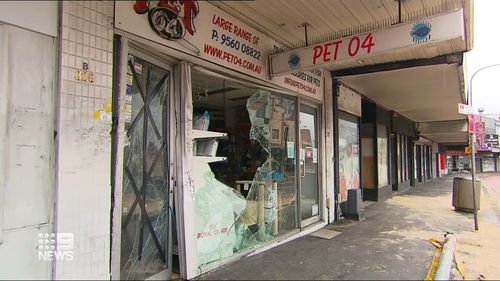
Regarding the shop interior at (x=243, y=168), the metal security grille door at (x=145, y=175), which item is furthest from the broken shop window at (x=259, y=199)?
the metal security grille door at (x=145, y=175)

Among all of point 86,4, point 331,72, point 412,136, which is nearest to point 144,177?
point 86,4

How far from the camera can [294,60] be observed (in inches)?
183

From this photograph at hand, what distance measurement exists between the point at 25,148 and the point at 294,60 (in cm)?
366

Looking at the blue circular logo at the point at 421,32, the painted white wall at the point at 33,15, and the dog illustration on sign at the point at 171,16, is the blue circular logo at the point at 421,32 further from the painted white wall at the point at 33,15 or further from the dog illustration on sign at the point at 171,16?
the painted white wall at the point at 33,15

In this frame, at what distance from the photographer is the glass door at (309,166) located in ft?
19.8

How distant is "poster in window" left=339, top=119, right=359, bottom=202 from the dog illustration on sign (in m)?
5.34

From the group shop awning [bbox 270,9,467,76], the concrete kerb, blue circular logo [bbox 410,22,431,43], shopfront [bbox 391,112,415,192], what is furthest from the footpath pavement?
shopfront [bbox 391,112,415,192]

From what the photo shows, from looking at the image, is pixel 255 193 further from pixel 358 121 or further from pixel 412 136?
pixel 412 136

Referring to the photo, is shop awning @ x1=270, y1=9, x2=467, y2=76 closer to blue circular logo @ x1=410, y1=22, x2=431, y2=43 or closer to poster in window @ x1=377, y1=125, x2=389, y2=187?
blue circular logo @ x1=410, y1=22, x2=431, y2=43

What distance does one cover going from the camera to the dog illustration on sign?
10.2 ft

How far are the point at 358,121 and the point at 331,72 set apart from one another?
274cm

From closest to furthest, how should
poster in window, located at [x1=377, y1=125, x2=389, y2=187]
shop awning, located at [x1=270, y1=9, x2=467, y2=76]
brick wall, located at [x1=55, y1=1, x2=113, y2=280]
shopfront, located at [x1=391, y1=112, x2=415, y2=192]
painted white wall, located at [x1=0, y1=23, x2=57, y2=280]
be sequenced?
painted white wall, located at [x1=0, y1=23, x2=57, y2=280] < brick wall, located at [x1=55, y1=1, x2=113, y2=280] < shop awning, located at [x1=270, y1=9, x2=467, y2=76] < poster in window, located at [x1=377, y1=125, x2=389, y2=187] < shopfront, located at [x1=391, y1=112, x2=415, y2=192]

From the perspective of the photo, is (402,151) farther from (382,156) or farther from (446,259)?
(446,259)

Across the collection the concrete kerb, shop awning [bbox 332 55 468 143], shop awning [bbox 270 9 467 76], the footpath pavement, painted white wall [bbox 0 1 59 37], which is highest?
shop awning [bbox 332 55 468 143]
